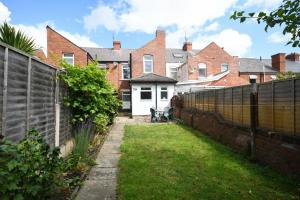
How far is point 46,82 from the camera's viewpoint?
5.88m

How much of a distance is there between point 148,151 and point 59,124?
9.93 ft

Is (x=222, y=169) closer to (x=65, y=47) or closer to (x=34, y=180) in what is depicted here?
(x=34, y=180)

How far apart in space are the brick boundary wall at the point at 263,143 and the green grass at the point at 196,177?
0.90 ft

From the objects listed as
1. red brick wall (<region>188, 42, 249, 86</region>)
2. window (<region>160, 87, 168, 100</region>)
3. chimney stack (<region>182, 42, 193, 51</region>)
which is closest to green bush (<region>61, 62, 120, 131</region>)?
window (<region>160, 87, 168, 100</region>)

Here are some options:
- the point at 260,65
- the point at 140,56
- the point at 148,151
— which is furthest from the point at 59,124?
the point at 260,65

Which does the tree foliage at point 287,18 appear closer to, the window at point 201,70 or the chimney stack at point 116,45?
the window at point 201,70

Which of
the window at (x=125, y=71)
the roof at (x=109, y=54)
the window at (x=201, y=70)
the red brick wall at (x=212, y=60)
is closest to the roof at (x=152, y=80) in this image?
the window at (x=125, y=71)

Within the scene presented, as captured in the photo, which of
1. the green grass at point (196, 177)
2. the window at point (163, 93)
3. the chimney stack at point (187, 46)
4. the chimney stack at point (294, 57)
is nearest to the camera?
the green grass at point (196, 177)

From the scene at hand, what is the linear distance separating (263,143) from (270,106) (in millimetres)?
972

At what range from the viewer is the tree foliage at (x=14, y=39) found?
276 inches

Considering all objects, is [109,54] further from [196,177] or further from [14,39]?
[196,177]

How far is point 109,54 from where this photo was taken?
3152cm

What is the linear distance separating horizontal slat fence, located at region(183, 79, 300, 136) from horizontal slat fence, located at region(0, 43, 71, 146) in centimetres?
527

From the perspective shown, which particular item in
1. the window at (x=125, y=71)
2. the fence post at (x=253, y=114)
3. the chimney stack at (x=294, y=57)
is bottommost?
the fence post at (x=253, y=114)
